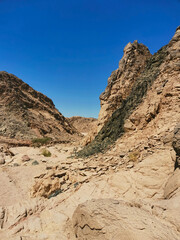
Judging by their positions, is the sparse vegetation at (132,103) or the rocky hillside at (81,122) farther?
the rocky hillside at (81,122)

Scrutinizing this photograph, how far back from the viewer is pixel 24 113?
89.6 ft

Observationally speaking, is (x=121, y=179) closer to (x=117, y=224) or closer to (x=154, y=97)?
(x=117, y=224)

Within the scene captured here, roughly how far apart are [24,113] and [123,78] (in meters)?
23.0

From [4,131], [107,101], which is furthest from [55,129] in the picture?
[107,101]

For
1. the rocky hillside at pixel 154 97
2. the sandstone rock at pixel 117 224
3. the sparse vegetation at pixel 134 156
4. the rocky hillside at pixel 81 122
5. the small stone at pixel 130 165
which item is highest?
the rocky hillside at pixel 81 122

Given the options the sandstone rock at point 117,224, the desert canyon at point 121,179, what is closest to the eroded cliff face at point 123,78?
the desert canyon at point 121,179

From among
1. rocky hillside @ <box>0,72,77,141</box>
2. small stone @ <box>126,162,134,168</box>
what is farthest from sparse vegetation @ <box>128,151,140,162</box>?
rocky hillside @ <box>0,72,77,141</box>

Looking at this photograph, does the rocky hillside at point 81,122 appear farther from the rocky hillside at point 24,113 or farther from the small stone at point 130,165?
the small stone at point 130,165

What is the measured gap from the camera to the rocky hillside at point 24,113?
22839 mm

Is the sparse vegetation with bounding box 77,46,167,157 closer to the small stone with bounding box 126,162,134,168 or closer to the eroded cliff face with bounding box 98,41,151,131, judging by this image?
the eroded cliff face with bounding box 98,41,151,131

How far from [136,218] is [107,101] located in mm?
10328

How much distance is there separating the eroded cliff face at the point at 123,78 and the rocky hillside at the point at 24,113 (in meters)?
15.7

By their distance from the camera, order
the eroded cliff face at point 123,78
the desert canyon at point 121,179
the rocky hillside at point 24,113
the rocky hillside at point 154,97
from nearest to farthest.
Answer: the desert canyon at point 121,179
the rocky hillside at point 154,97
the eroded cliff face at point 123,78
the rocky hillside at point 24,113

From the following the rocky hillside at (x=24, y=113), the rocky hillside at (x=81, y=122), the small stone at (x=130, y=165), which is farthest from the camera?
the rocky hillside at (x=81, y=122)
